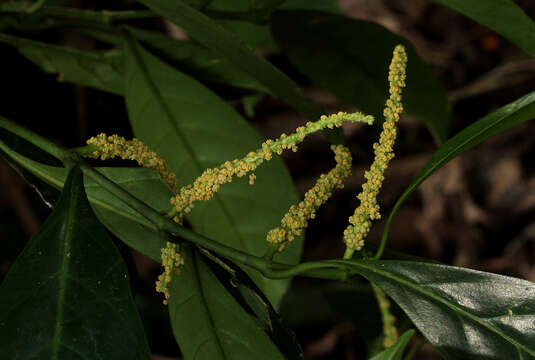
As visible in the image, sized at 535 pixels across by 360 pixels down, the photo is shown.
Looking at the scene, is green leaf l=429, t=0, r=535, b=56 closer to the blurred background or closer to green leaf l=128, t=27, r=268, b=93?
green leaf l=128, t=27, r=268, b=93

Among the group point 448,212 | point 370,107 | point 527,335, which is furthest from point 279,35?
point 448,212

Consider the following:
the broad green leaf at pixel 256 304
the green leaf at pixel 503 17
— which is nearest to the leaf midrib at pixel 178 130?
the broad green leaf at pixel 256 304

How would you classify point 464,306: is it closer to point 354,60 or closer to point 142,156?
point 142,156

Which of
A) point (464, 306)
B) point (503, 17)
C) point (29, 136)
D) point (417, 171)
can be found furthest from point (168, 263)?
point (417, 171)

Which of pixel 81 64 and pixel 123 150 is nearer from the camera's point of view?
pixel 123 150

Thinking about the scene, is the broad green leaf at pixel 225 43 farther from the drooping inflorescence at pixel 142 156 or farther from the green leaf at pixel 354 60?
the green leaf at pixel 354 60

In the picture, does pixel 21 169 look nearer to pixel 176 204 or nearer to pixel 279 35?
pixel 176 204
